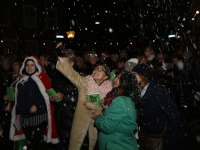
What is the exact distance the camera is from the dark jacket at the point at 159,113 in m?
3.02

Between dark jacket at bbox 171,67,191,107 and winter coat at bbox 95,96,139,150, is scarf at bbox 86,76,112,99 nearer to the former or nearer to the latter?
winter coat at bbox 95,96,139,150

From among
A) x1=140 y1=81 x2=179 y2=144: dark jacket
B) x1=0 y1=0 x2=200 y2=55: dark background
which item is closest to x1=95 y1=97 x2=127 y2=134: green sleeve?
x1=140 y1=81 x2=179 y2=144: dark jacket

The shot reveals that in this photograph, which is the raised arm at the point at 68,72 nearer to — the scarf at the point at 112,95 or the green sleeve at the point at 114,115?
the scarf at the point at 112,95

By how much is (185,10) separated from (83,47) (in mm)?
13840

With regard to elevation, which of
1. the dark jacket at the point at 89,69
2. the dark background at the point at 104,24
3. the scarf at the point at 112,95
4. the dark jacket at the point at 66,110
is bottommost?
the dark jacket at the point at 66,110

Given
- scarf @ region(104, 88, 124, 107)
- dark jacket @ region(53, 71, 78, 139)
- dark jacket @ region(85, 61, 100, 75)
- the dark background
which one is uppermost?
the dark background

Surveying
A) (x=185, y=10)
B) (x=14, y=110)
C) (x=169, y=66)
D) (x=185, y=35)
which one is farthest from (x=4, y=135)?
(x=185, y=10)

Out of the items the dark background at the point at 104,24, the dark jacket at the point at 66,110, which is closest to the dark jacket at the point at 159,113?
the dark jacket at the point at 66,110

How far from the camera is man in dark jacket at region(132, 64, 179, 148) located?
9.91ft

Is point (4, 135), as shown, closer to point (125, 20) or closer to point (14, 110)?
point (14, 110)

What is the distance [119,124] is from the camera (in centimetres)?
254

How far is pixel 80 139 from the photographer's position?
3666mm

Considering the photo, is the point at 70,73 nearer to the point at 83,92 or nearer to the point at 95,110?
the point at 83,92

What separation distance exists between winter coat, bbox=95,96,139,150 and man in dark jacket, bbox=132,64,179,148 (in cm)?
60
